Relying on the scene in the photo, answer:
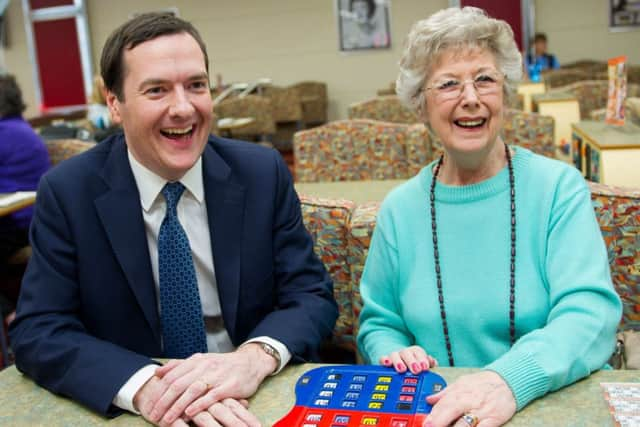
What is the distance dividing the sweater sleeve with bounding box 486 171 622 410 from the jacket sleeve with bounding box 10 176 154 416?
2.10ft

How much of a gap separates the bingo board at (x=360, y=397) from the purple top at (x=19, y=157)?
3110 mm

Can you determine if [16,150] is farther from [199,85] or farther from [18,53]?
[18,53]

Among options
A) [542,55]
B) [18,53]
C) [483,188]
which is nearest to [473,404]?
[483,188]

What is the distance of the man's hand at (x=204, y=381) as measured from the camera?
3.39ft

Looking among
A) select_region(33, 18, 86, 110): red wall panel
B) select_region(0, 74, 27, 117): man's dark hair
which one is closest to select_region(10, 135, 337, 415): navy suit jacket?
select_region(0, 74, 27, 117): man's dark hair

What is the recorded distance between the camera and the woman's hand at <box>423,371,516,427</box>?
94cm

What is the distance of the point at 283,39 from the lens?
11461 mm

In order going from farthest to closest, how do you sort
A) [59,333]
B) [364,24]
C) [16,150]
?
[364,24] < [16,150] < [59,333]

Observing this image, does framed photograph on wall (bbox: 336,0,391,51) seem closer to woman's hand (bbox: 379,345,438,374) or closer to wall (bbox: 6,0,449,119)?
wall (bbox: 6,0,449,119)

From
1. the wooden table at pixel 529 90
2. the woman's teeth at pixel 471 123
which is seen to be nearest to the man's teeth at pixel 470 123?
the woman's teeth at pixel 471 123

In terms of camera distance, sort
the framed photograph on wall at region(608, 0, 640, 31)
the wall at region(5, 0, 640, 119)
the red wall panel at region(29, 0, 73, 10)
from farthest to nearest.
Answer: the red wall panel at region(29, 0, 73, 10), the wall at region(5, 0, 640, 119), the framed photograph on wall at region(608, 0, 640, 31)

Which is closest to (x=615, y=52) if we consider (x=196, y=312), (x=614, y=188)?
(x=614, y=188)

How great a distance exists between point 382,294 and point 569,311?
0.43 m

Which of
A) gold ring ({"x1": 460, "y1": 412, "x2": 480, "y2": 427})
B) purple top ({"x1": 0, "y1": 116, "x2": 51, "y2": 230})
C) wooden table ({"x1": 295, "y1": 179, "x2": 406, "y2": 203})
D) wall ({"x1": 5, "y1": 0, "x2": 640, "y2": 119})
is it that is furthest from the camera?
wall ({"x1": 5, "y1": 0, "x2": 640, "y2": 119})
